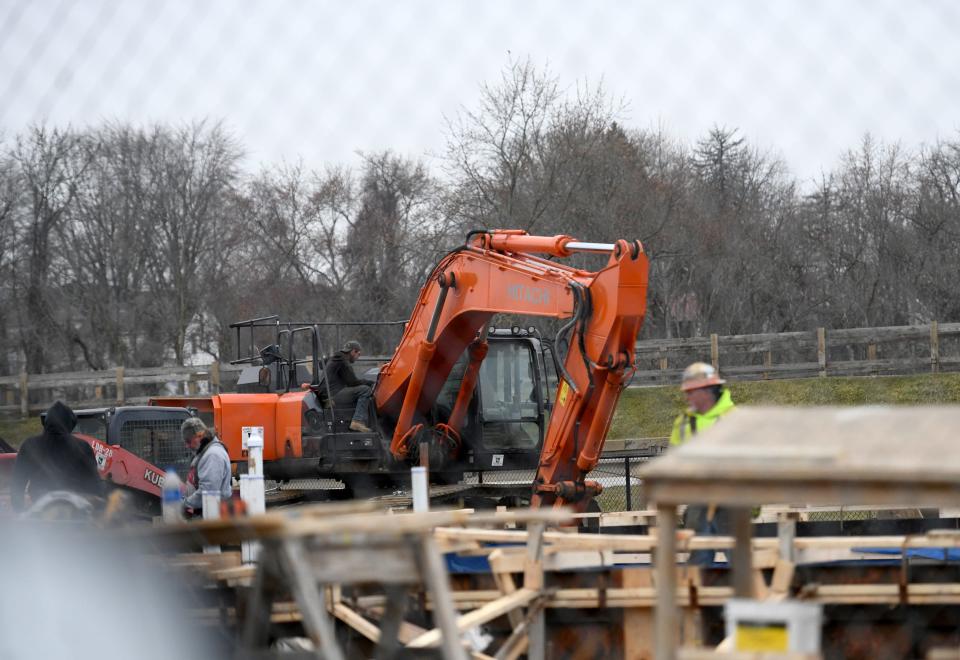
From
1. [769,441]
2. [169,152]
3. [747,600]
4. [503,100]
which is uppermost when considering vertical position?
[503,100]

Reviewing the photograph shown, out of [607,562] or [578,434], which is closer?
[607,562]

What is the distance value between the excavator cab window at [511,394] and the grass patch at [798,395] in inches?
387

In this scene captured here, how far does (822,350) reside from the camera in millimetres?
21797

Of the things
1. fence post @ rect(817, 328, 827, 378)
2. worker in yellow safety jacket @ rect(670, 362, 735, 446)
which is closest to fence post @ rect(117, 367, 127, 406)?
fence post @ rect(817, 328, 827, 378)

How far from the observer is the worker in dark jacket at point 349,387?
11945 millimetres

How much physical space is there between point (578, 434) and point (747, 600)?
24.0ft

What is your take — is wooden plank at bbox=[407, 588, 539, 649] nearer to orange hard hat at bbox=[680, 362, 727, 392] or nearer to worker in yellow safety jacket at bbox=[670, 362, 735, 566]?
worker in yellow safety jacket at bbox=[670, 362, 735, 566]

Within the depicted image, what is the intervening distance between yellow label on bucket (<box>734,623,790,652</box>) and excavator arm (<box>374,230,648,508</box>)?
6.75 m

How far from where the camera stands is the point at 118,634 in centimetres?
396

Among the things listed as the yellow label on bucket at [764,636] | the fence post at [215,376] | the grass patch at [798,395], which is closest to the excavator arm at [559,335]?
the yellow label on bucket at [764,636]

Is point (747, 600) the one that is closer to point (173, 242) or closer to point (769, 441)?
point (769, 441)

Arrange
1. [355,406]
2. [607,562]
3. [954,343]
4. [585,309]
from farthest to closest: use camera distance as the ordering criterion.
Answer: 1. [954,343]
2. [355,406]
3. [585,309]
4. [607,562]

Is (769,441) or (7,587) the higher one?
(769,441)

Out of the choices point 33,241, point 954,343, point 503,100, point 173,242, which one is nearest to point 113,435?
point 33,241
